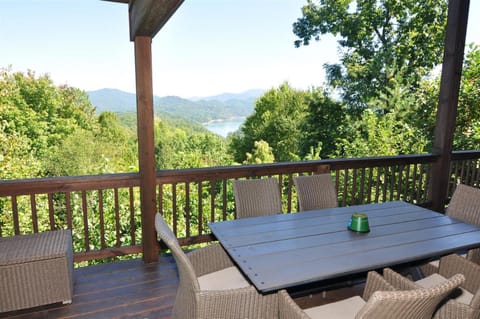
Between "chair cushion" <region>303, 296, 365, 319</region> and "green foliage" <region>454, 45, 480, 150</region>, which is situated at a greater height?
"green foliage" <region>454, 45, 480, 150</region>

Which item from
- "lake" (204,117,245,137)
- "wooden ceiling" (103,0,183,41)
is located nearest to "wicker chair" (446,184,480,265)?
"wooden ceiling" (103,0,183,41)

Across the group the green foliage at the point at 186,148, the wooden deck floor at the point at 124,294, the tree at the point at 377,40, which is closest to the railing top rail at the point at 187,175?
the wooden deck floor at the point at 124,294

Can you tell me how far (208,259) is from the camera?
2283 mm

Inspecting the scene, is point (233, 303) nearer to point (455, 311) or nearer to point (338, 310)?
point (338, 310)

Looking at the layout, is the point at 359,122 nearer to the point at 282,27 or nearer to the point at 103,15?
the point at 282,27

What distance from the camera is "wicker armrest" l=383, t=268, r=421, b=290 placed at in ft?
5.95

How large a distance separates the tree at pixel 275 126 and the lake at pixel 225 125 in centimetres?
24

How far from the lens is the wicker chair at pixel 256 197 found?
288 cm

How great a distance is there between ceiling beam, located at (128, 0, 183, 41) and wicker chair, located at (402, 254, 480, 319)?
2.06 meters

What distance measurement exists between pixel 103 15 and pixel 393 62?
515 inches

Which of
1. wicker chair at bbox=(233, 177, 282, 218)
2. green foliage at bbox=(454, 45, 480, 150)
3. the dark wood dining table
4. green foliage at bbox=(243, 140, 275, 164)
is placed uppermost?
green foliage at bbox=(454, 45, 480, 150)

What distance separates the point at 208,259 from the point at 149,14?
168 centimetres

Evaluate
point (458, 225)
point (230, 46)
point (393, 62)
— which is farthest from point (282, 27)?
point (458, 225)

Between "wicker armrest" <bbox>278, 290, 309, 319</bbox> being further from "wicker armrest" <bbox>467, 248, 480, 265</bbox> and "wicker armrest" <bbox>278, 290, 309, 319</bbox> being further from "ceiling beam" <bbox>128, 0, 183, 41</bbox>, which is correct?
"ceiling beam" <bbox>128, 0, 183, 41</bbox>
